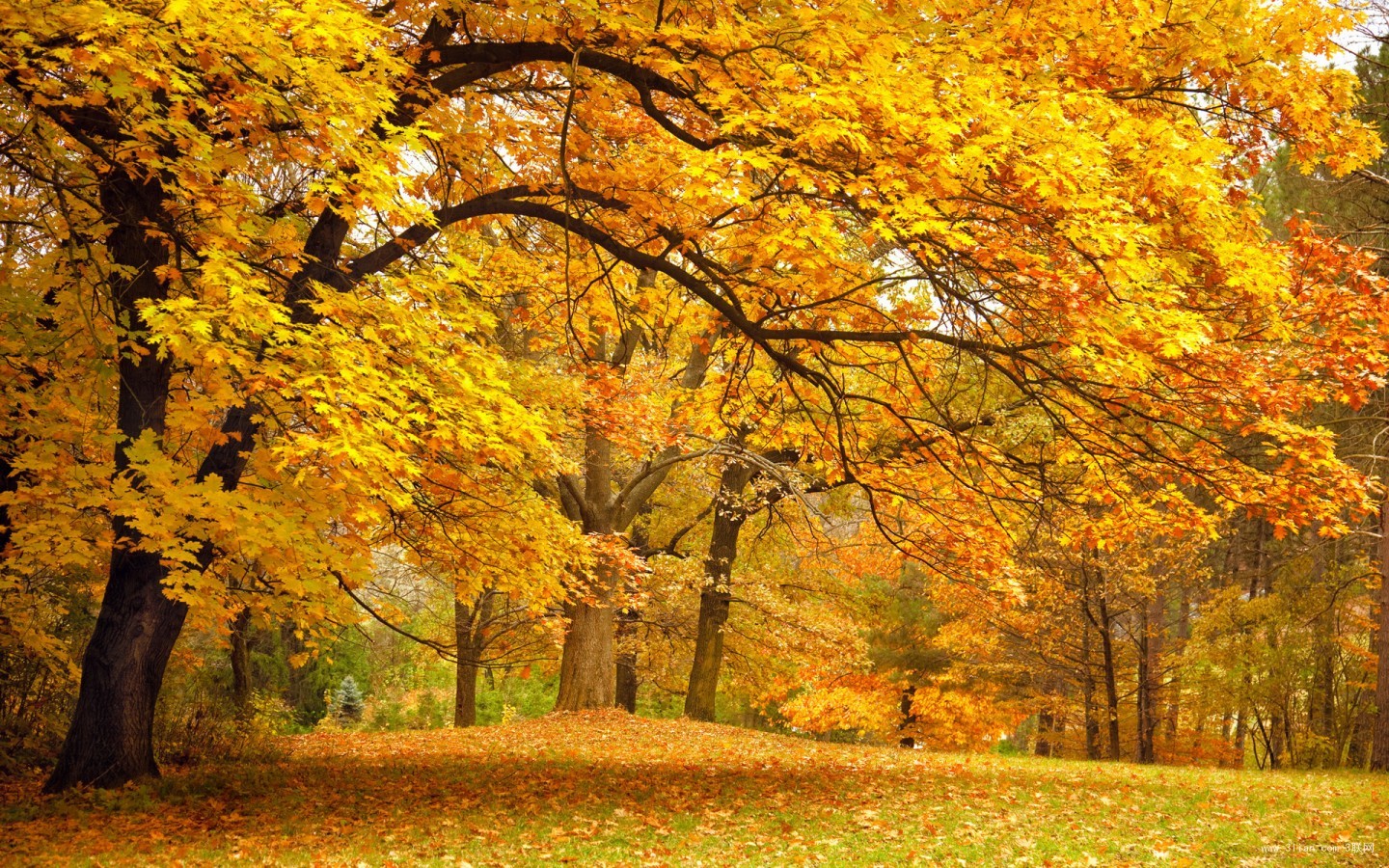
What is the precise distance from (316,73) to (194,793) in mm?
6340

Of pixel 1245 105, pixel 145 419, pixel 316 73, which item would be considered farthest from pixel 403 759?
pixel 1245 105

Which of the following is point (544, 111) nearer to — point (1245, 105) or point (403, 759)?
point (1245, 105)

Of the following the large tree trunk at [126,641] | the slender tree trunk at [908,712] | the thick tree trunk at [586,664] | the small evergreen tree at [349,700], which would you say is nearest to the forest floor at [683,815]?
the large tree trunk at [126,641]

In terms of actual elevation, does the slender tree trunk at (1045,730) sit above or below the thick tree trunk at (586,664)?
below

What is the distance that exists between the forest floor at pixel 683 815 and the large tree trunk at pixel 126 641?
36 cm

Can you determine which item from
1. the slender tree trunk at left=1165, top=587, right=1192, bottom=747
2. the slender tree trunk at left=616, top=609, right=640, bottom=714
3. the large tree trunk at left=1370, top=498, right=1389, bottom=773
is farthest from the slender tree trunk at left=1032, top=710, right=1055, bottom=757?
the large tree trunk at left=1370, top=498, right=1389, bottom=773

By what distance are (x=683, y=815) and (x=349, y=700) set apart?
2033cm

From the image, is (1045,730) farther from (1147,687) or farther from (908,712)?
(1147,687)

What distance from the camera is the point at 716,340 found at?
9828mm

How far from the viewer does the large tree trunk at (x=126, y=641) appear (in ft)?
26.9

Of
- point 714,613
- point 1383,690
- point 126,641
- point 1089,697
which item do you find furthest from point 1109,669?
point 126,641

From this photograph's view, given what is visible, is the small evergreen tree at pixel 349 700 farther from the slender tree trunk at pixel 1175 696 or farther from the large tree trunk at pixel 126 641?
the slender tree trunk at pixel 1175 696

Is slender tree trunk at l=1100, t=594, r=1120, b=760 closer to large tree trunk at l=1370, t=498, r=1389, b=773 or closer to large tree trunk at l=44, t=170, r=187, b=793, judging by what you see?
large tree trunk at l=1370, t=498, r=1389, b=773

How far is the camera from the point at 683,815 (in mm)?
8195
